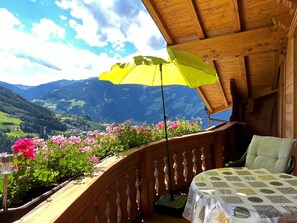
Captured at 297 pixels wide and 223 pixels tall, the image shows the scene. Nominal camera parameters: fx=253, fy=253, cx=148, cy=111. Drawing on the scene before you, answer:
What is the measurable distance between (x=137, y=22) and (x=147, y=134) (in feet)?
26.1

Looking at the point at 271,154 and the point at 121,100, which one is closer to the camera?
the point at 271,154

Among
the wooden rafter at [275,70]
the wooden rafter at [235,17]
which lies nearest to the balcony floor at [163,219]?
the wooden rafter at [235,17]

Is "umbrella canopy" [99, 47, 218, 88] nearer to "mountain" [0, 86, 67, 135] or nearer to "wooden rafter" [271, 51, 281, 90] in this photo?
"mountain" [0, 86, 67, 135]

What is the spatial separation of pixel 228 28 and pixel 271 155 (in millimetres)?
3129

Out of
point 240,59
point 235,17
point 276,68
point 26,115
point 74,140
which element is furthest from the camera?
point 276,68

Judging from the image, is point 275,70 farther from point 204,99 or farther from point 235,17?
point 204,99

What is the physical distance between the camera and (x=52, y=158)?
74.1 inches

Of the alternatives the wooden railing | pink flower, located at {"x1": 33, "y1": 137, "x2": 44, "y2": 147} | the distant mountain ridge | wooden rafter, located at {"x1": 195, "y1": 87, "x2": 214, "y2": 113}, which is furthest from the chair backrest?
the distant mountain ridge

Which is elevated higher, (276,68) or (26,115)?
(276,68)

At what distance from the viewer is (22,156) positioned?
167 cm

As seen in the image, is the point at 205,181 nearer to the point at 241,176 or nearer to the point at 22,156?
the point at 241,176

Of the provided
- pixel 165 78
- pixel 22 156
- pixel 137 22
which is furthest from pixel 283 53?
pixel 137 22

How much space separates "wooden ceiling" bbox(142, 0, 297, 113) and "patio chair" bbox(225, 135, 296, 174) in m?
1.82

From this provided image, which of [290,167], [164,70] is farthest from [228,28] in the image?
[290,167]
